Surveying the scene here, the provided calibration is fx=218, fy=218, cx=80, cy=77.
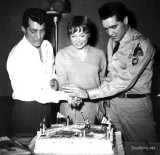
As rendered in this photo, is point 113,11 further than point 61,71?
No

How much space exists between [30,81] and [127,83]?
1.27 m

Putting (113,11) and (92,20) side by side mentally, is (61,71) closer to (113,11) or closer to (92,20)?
(113,11)

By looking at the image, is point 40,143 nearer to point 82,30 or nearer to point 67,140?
point 67,140

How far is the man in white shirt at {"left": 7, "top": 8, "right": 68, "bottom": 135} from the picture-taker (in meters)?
2.89

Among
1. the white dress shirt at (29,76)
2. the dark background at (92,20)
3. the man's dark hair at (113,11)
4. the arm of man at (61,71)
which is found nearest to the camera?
the man's dark hair at (113,11)

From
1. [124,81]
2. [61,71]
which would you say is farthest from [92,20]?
[124,81]

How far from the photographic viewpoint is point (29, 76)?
2.93 m

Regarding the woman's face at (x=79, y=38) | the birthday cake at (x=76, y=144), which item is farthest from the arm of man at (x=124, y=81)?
the birthday cake at (x=76, y=144)

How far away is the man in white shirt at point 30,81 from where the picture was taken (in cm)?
289

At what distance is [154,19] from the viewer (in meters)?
4.24

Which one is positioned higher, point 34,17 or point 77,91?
point 34,17

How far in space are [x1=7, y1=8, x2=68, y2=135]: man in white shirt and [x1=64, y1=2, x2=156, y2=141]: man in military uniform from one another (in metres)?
0.37

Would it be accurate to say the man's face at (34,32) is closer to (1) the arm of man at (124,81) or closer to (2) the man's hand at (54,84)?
(2) the man's hand at (54,84)

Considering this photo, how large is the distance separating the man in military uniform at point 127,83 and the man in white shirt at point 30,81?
370 mm
